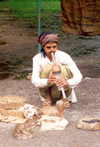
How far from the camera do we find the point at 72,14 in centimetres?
572

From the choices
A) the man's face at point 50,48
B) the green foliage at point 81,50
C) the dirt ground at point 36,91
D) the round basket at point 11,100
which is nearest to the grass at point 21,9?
the dirt ground at point 36,91

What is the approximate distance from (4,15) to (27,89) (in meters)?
11.2

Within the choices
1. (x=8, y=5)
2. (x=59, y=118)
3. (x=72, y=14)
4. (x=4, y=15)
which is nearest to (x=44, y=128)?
(x=59, y=118)

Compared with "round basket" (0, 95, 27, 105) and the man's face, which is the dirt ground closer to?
"round basket" (0, 95, 27, 105)

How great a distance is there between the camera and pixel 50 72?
3969 millimetres

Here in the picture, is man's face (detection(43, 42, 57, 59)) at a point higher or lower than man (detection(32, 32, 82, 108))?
higher

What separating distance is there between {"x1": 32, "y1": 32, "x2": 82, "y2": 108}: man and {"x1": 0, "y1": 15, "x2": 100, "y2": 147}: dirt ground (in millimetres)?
258

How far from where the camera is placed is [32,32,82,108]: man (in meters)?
3.86

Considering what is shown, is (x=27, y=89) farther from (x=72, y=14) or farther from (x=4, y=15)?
(x=4, y=15)

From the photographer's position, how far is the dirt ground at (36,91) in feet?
10.7

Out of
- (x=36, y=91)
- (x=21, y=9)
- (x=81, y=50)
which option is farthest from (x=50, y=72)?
(x=21, y=9)

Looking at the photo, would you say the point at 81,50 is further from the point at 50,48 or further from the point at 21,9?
the point at 21,9

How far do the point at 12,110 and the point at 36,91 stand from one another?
1.09m

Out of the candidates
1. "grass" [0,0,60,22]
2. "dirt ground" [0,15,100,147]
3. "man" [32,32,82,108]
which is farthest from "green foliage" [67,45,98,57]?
"grass" [0,0,60,22]
